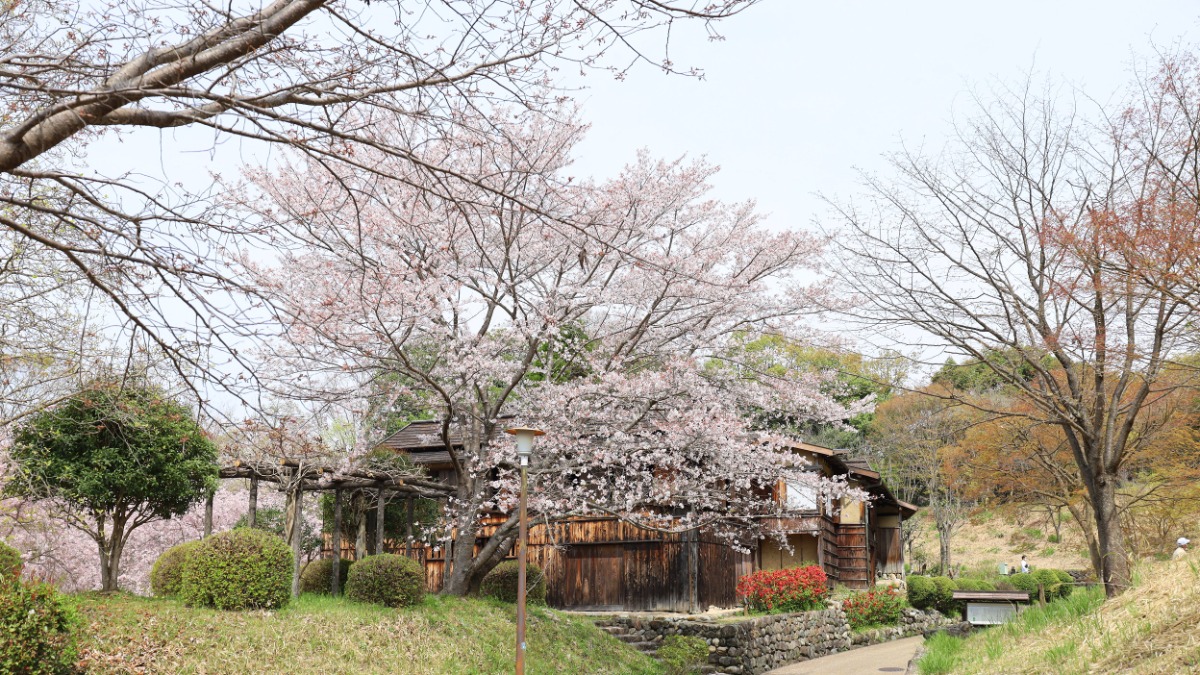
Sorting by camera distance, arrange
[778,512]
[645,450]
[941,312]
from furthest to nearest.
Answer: [778,512] → [645,450] → [941,312]

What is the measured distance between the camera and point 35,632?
8.17 meters

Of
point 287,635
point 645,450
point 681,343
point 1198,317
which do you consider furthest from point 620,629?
point 1198,317

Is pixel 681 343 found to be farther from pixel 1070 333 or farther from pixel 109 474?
pixel 109 474

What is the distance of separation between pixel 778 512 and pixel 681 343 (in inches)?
243

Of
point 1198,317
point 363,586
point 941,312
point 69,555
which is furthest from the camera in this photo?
point 69,555

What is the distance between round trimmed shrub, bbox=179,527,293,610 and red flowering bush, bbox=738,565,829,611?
10562mm

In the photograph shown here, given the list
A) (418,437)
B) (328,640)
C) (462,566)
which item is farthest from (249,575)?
(418,437)

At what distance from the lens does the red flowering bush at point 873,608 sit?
21734 mm

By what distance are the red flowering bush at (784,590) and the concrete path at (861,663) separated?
1.20 metres

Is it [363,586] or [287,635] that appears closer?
[287,635]

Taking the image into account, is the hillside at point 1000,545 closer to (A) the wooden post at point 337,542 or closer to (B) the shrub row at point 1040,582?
(B) the shrub row at point 1040,582

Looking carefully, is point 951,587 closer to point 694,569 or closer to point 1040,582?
point 1040,582

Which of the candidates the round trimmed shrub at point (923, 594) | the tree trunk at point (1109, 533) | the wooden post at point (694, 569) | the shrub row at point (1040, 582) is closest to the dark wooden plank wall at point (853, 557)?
the round trimmed shrub at point (923, 594)

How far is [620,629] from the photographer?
17.2 m
